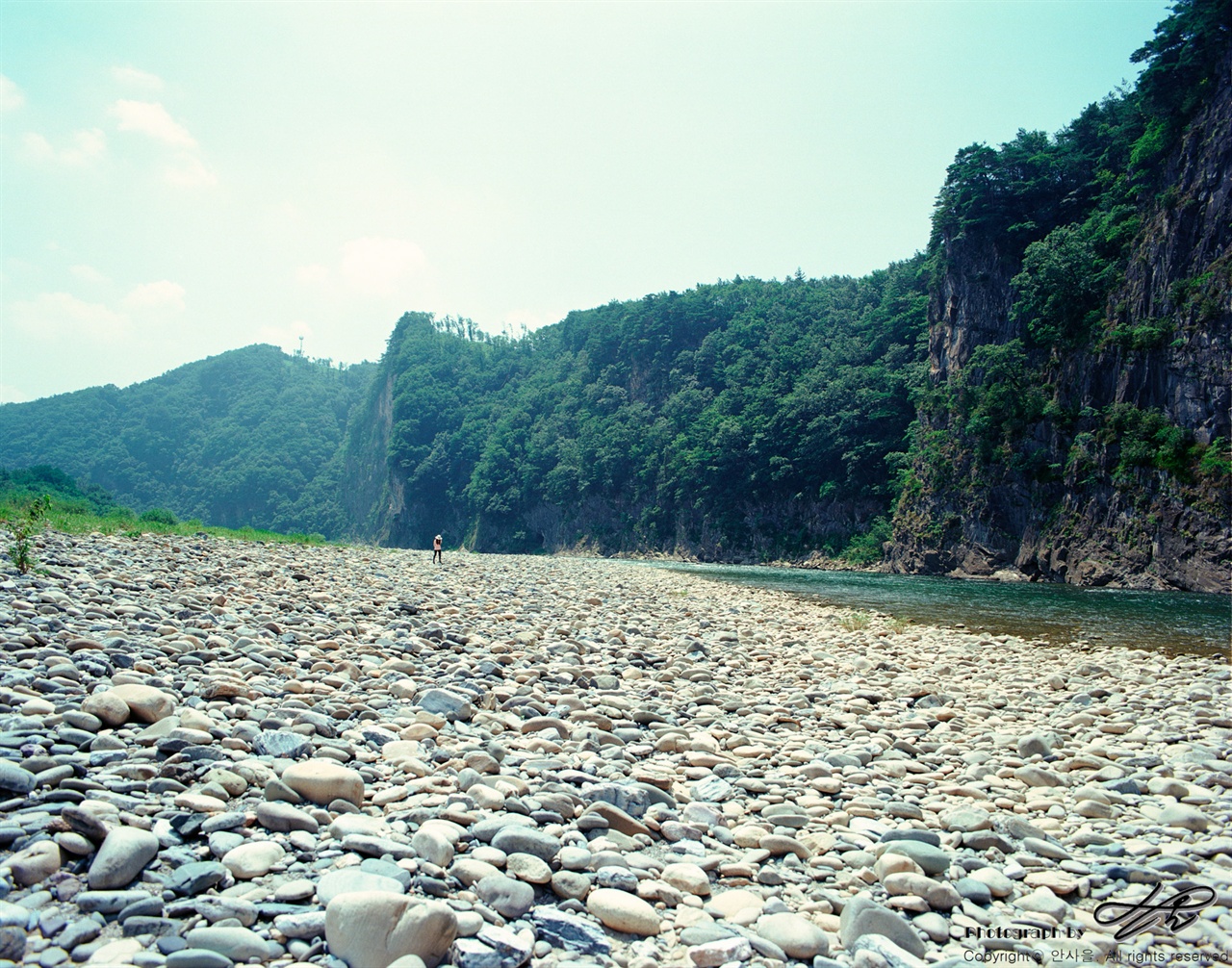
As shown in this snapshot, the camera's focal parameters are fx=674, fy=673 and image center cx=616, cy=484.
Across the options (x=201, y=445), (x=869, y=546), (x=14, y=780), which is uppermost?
(x=201, y=445)

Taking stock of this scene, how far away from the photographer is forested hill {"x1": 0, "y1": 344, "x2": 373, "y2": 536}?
118 m

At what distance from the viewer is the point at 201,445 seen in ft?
422

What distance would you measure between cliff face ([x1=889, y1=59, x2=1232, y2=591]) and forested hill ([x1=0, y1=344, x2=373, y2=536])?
350 feet

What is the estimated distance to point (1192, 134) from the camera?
31844 mm

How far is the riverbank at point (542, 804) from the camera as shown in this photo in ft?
8.23

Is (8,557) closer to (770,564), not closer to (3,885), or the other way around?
(3,885)

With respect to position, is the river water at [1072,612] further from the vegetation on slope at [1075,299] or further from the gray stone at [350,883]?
the gray stone at [350,883]

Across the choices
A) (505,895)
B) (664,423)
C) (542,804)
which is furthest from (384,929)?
(664,423)

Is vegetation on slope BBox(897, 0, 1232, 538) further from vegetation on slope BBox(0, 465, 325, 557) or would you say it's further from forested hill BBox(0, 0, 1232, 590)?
vegetation on slope BBox(0, 465, 325, 557)

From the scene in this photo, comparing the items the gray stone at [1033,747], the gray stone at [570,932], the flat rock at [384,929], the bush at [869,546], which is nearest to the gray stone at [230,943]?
the flat rock at [384,929]

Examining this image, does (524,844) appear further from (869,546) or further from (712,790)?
(869,546)

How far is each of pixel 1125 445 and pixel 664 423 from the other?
2044 inches

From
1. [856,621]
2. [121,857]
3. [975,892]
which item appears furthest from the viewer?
[856,621]

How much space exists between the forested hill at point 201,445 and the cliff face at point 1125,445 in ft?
350
